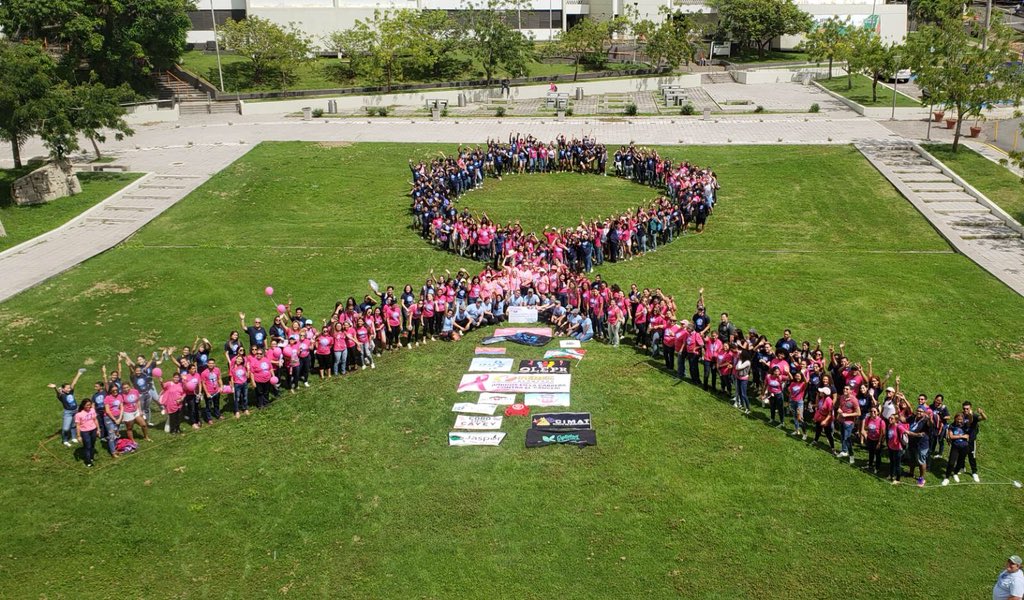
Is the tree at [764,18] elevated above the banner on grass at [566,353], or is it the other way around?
the tree at [764,18]

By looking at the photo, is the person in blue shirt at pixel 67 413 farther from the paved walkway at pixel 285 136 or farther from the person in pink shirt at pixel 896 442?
the person in pink shirt at pixel 896 442

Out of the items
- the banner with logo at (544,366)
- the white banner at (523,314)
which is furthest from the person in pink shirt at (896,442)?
the white banner at (523,314)

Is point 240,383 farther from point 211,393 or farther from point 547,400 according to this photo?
point 547,400

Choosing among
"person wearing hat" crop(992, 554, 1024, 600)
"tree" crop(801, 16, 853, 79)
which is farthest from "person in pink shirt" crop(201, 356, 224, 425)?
"tree" crop(801, 16, 853, 79)

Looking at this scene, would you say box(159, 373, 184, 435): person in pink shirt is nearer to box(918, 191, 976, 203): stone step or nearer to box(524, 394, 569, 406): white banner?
box(524, 394, 569, 406): white banner

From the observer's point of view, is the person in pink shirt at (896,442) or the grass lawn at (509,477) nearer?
the grass lawn at (509,477)

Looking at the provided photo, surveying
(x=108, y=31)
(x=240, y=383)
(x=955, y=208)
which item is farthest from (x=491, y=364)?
(x=108, y=31)
